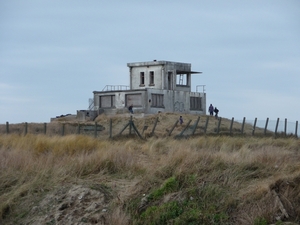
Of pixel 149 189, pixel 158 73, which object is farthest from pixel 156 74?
pixel 149 189

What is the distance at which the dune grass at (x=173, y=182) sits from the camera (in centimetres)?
1299

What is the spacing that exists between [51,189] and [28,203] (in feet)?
2.24

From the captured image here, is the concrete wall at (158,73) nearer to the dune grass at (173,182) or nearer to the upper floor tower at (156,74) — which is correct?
the upper floor tower at (156,74)

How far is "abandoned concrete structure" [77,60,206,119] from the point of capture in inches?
2574

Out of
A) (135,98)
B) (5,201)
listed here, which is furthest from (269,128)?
(5,201)

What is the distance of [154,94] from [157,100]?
84 centimetres

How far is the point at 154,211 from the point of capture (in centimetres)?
1323

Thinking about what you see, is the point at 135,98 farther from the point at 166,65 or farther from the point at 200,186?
the point at 200,186

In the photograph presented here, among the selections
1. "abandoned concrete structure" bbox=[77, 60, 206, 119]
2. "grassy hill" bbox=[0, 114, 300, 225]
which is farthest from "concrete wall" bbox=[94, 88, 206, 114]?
"grassy hill" bbox=[0, 114, 300, 225]

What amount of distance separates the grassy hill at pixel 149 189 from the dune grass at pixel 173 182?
0.07 ft

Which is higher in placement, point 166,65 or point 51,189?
point 166,65

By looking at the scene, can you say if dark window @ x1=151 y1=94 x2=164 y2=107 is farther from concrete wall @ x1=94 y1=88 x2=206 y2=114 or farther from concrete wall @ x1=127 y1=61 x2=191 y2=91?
concrete wall @ x1=127 y1=61 x2=191 y2=91

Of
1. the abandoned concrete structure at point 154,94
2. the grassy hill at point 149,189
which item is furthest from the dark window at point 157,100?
the grassy hill at point 149,189

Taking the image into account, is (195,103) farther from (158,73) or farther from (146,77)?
(146,77)
